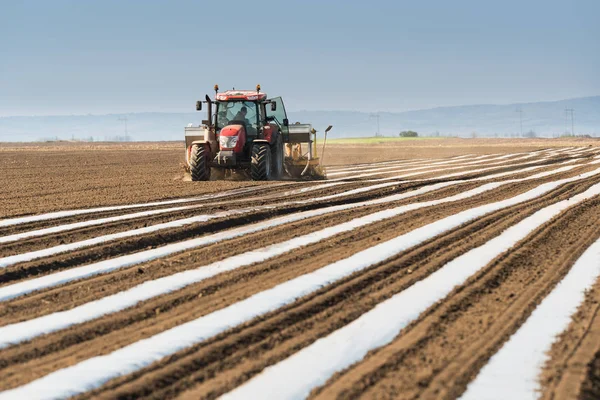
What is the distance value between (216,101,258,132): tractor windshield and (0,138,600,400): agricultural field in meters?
6.07

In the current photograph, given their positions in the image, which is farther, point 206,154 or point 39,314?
point 206,154

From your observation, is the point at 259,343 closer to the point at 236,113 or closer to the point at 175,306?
the point at 175,306

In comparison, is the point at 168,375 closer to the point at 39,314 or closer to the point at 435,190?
the point at 39,314

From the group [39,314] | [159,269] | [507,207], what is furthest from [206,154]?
[39,314]

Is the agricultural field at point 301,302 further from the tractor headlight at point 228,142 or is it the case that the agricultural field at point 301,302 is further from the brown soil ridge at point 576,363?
the tractor headlight at point 228,142

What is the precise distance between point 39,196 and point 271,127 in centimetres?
527

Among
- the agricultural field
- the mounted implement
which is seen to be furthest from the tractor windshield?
the agricultural field

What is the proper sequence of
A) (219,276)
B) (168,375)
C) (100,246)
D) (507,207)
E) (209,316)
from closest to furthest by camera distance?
(168,375), (209,316), (219,276), (100,246), (507,207)

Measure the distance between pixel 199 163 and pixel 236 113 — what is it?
154 centimetres

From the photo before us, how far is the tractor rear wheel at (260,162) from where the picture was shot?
56.3 ft

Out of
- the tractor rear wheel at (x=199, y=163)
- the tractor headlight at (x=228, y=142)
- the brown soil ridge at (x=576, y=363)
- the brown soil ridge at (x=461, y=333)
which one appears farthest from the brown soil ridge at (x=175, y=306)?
the tractor rear wheel at (x=199, y=163)

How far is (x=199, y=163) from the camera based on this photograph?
17.3m

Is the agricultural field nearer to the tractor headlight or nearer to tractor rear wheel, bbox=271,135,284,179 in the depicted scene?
the tractor headlight

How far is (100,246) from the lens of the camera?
28.4 ft
